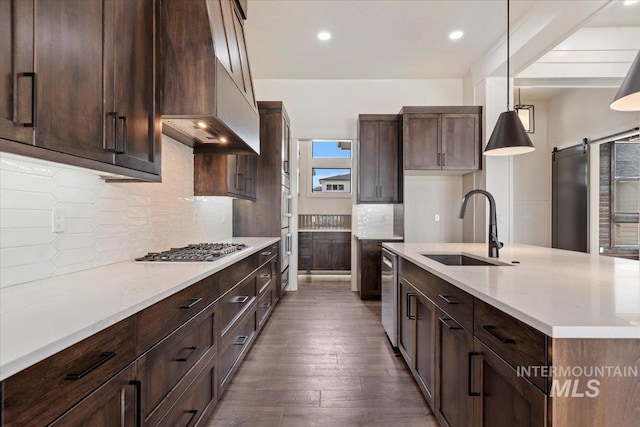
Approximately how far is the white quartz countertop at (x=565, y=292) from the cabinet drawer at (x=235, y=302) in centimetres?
126

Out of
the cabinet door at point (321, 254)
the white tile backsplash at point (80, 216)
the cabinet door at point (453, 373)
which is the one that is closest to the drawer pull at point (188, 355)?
the white tile backsplash at point (80, 216)

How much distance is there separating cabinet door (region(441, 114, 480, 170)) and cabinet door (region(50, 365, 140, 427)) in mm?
4350

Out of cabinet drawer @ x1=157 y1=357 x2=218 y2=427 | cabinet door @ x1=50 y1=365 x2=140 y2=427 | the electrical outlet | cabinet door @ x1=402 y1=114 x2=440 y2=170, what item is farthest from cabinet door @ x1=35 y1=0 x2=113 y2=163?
cabinet door @ x1=402 y1=114 x2=440 y2=170

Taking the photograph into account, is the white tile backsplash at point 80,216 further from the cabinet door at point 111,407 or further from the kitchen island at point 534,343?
the kitchen island at point 534,343

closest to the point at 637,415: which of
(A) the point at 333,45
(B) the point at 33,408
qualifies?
(B) the point at 33,408

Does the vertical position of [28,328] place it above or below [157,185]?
below

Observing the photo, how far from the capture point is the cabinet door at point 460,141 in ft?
14.9

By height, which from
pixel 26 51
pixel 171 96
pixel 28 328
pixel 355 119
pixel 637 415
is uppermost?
pixel 355 119

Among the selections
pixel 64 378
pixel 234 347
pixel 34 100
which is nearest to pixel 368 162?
pixel 234 347

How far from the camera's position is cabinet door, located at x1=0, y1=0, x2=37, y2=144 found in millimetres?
908

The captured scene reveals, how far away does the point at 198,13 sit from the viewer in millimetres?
1876

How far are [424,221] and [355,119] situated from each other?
6.47ft

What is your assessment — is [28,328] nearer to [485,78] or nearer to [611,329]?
[611,329]

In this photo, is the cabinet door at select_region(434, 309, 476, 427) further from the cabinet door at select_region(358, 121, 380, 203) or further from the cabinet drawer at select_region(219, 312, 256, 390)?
the cabinet door at select_region(358, 121, 380, 203)
